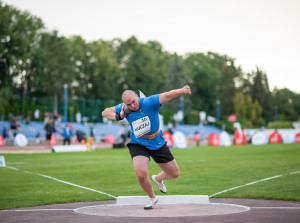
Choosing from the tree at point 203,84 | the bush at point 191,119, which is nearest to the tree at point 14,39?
the bush at point 191,119

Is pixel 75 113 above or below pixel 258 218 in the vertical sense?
above

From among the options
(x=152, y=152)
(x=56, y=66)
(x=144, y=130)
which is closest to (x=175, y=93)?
(x=144, y=130)

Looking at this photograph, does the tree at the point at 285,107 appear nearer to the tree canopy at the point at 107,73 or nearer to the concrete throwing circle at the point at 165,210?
the tree canopy at the point at 107,73

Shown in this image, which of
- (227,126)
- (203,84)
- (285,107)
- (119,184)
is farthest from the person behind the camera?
(285,107)

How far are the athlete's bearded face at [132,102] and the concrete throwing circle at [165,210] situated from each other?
1.83 m

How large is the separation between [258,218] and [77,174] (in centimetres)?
1099

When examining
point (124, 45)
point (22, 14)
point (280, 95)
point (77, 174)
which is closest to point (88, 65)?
point (124, 45)

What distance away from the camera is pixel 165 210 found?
8.69 meters

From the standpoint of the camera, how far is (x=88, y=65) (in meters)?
90.7

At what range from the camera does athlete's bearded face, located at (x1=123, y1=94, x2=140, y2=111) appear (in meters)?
8.38

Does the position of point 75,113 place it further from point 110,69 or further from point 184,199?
point 184,199

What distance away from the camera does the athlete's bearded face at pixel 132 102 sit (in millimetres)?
8382

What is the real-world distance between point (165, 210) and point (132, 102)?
2026 millimetres

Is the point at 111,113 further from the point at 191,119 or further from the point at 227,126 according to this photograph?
the point at 191,119
